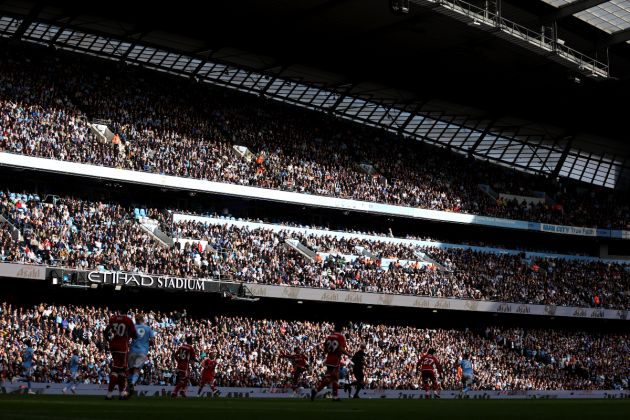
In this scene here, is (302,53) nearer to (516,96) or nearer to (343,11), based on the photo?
(343,11)

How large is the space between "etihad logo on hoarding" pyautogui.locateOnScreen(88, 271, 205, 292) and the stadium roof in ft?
53.5

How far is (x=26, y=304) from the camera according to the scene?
1649 inches

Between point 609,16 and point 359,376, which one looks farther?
point 609,16

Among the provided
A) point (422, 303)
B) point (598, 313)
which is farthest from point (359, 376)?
point (598, 313)

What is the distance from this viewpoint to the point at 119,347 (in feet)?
67.5

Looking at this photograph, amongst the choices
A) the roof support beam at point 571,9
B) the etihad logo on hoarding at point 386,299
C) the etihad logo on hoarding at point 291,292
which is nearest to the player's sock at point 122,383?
the etihad logo on hoarding at point 291,292

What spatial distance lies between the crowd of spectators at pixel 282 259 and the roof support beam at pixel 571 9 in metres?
16.5

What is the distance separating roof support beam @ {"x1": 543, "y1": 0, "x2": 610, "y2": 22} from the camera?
159 ft

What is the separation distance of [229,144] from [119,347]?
119 feet

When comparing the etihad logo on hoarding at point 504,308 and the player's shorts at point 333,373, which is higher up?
the etihad logo on hoarding at point 504,308

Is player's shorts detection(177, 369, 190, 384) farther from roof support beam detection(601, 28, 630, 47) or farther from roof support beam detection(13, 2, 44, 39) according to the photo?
roof support beam detection(601, 28, 630, 47)

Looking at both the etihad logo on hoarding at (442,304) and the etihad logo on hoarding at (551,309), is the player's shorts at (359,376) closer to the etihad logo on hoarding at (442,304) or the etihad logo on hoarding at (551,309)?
the etihad logo on hoarding at (442,304)

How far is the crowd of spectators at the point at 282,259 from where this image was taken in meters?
43.0

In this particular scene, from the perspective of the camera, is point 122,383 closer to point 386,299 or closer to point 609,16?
point 386,299
